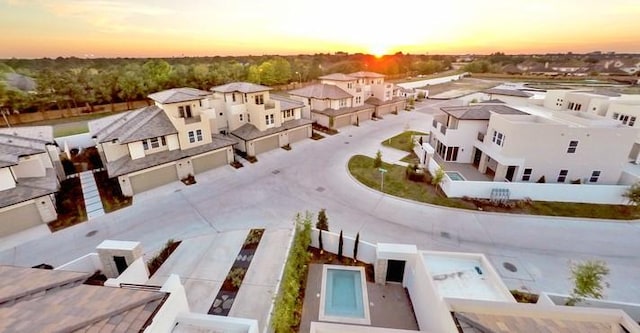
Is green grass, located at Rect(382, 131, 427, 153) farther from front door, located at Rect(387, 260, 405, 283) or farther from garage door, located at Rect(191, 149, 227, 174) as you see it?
front door, located at Rect(387, 260, 405, 283)

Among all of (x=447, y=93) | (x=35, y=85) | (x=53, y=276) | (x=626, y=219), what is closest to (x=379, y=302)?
(x=53, y=276)

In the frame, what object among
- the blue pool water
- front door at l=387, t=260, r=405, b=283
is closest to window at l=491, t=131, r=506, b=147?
front door at l=387, t=260, r=405, b=283

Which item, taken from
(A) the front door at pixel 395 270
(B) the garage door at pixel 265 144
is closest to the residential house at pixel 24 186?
(B) the garage door at pixel 265 144

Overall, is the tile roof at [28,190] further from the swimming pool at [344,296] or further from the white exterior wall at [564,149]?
the white exterior wall at [564,149]

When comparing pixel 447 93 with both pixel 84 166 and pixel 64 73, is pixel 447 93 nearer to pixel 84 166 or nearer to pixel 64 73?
pixel 84 166

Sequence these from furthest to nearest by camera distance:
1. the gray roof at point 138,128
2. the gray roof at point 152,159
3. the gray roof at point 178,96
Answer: the gray roof at point 178,96, the gray roof at point 138,128, the gray roof at point 152,159

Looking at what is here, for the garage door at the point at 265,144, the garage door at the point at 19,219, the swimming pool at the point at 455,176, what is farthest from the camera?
the garage door at the point at 265,144

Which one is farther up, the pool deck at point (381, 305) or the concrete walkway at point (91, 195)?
the concrete walkway at point (91, 195)

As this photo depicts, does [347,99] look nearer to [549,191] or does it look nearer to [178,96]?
[178,96]
